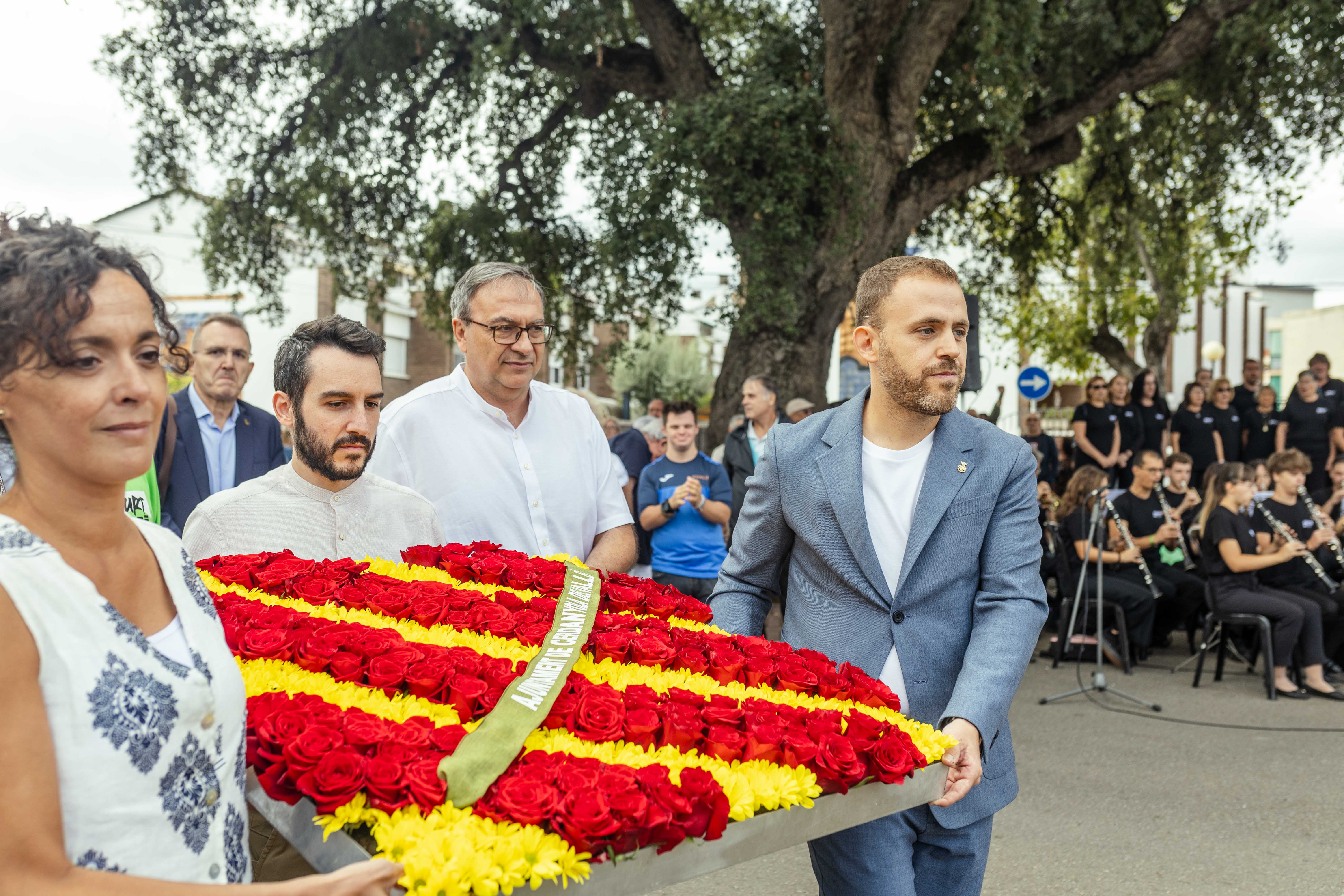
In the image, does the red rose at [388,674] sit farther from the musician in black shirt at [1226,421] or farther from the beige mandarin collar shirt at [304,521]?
the musician in black shirt at [1226,421]

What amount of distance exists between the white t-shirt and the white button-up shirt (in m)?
1.29

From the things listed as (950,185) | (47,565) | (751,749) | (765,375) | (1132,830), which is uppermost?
(950,185)

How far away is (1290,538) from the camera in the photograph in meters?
8.66

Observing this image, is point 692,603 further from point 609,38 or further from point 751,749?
point 609,38

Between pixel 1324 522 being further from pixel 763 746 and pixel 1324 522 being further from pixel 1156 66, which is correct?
pixel 763 746

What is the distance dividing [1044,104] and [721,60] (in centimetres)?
403

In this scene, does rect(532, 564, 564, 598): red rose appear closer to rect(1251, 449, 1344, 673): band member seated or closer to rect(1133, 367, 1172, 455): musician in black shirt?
rect(1251, 449, 1344, 673): band member seated

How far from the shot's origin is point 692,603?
243cm

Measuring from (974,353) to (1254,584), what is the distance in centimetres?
361

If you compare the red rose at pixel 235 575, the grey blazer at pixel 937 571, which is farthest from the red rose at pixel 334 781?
the grey blazer at pixel 937 571

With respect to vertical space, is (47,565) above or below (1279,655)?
above

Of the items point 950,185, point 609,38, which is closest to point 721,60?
point 609,38

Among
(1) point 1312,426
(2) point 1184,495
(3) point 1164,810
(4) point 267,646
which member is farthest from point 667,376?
(4) point 267,646

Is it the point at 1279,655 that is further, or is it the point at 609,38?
the point at 609,38
